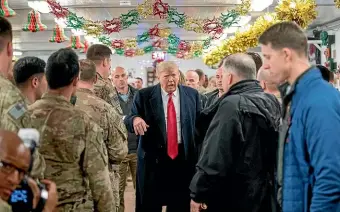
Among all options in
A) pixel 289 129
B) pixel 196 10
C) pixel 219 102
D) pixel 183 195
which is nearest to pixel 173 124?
pixel 183 195

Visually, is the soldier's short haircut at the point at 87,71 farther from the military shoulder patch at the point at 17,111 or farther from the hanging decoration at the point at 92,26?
the hanging decoration at the point at 92,26

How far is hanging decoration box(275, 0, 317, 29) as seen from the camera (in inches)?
241

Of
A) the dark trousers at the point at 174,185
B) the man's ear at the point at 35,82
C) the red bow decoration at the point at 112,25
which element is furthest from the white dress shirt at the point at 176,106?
the red bow decoration at the point at 112,25

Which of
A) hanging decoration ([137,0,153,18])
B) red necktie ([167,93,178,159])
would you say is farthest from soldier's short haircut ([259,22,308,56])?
hanging decoration ([137,0,153,18])

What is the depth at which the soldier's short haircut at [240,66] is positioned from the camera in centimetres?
390

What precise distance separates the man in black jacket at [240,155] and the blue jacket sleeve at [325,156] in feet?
3.75

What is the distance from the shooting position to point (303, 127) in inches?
102

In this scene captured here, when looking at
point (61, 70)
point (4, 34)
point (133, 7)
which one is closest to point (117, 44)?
point (133, 7)

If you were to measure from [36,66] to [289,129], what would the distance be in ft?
5.44

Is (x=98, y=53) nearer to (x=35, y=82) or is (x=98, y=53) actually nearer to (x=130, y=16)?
(x=35, y=82)

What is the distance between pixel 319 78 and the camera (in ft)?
8.59

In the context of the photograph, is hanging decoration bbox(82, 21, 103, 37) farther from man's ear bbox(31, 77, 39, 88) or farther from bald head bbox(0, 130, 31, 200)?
bald head bbox(0, 130, 31, 200)

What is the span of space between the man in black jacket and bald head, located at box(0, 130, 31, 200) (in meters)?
1.93

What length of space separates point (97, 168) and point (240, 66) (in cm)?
126
